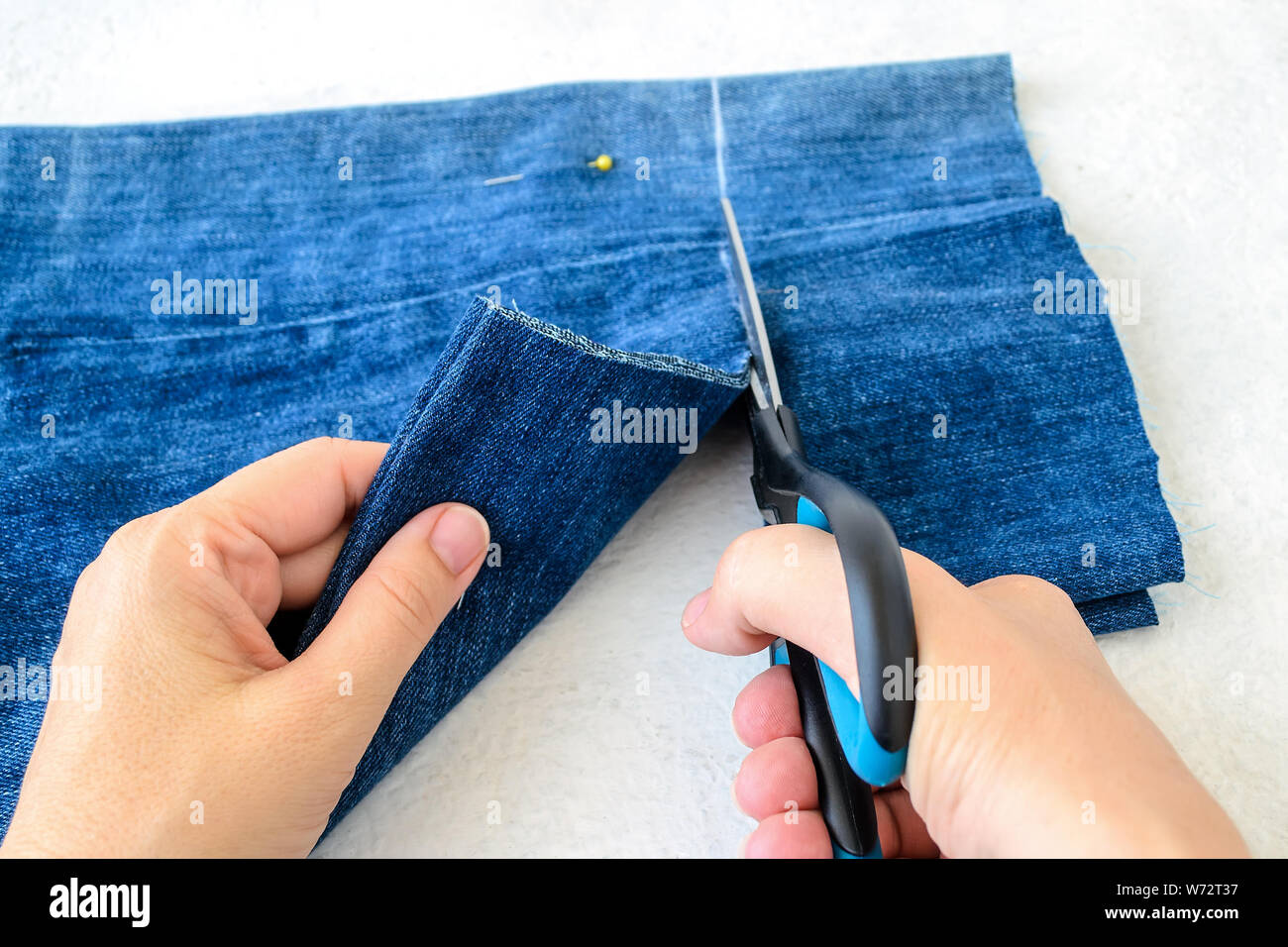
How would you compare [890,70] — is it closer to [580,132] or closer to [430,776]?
[580,132]

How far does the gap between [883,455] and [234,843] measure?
72 centimetres

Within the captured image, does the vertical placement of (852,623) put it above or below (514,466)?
below

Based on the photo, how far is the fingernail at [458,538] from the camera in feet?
2.59

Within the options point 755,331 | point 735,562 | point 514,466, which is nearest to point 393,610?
point 514,466

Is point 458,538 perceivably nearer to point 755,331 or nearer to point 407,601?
point 407,601

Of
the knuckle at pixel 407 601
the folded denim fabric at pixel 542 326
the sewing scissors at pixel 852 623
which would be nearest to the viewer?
the sewing scissors at pixel 852 623

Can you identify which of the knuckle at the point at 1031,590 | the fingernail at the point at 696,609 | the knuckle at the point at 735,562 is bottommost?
the knuckle at the point at 1031,590

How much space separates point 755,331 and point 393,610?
1.59 ft

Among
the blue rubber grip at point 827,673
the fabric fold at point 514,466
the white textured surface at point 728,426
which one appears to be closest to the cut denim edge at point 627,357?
the fabric fold at point 514,466

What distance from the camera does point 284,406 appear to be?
1044 mm

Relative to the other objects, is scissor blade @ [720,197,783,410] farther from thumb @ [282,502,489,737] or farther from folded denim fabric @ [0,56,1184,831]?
thumb @ [282,502,489,737]

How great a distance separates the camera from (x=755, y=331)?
966 mm

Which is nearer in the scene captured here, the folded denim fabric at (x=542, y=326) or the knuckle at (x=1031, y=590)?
the knuckle at (x=1031, y=590)

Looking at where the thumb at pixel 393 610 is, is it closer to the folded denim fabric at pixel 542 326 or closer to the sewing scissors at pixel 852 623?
the folded denim fabric at pixel 542 326
